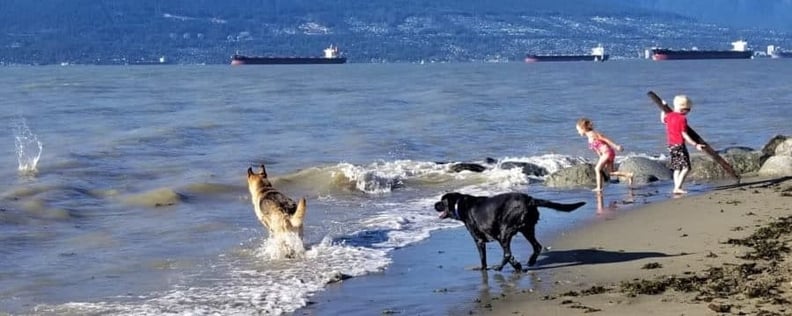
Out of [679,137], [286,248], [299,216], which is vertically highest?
[679,137]

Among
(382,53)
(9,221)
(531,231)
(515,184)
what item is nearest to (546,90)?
Result: (515,184)

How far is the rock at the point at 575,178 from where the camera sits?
1560cm

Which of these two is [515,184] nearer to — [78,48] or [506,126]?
[506,126]

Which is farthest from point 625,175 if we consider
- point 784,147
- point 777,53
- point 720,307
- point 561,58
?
point 777,53

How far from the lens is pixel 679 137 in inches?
541

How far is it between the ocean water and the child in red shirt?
0.94 meters

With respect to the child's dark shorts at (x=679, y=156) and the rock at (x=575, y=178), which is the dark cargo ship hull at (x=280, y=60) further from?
the child's dark shorts at (x=679, y=156)

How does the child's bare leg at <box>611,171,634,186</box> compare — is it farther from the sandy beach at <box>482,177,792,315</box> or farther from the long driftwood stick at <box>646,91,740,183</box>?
the sandy beach at <box>482,177,792,315</box>

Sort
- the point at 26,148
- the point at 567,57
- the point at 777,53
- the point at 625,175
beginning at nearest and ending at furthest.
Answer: the point at 625,175, the point at 26,148, the point at 567,57, the point at 777,53

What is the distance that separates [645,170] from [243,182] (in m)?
5.76

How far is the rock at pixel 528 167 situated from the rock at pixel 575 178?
1.19 m

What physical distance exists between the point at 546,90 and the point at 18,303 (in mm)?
45699

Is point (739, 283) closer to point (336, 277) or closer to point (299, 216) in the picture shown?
point (336, 277)

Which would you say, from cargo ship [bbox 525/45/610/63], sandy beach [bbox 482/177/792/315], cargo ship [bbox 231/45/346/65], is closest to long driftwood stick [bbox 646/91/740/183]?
sandy beach [bbox 482/177/792/315]
